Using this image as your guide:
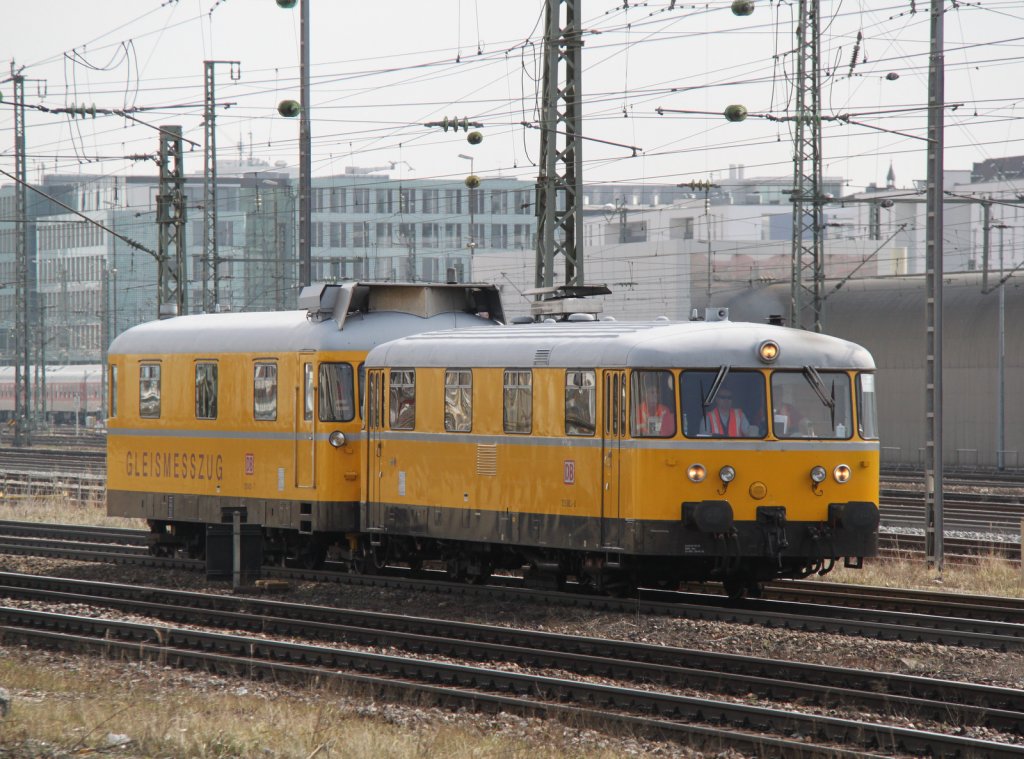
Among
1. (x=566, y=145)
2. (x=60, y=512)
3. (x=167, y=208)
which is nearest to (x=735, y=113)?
(x=566, y=145)

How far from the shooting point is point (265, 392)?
21.0m

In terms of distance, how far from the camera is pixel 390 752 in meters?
10.2

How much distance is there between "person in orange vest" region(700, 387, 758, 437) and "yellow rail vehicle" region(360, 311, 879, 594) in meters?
0.01

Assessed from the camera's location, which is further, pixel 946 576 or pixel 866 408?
pixel 946 576

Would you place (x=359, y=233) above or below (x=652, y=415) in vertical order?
above

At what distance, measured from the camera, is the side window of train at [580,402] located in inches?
661

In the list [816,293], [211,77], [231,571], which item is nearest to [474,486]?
[231,571]

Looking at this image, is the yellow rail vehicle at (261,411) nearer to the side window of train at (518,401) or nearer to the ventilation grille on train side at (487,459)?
the ventilation grille on train side at (487,459)

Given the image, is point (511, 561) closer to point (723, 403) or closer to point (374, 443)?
point (374, 443)

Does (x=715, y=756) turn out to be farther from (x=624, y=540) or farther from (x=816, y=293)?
→ (x=816, y=293)

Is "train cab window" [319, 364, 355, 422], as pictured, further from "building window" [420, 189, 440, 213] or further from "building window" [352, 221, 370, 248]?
"building window" [420, 189, 440, 213]

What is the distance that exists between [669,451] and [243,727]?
21.0 ft

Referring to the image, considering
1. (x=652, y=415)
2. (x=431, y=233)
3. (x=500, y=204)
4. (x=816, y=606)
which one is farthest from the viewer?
(x=500, y=204)

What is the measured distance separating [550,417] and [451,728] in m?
6.42
